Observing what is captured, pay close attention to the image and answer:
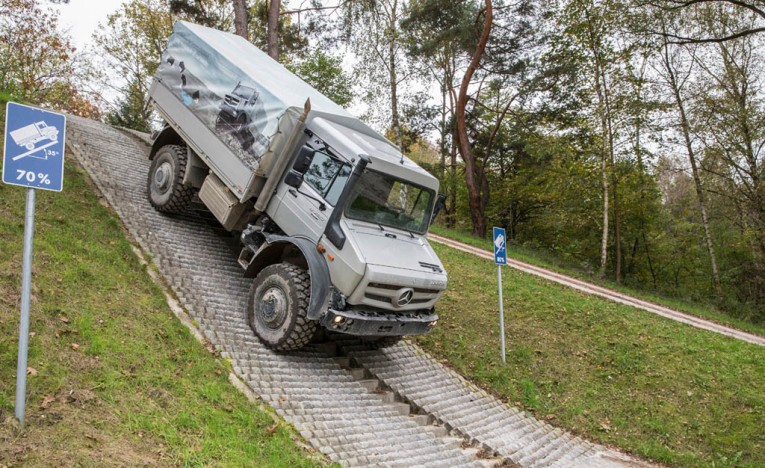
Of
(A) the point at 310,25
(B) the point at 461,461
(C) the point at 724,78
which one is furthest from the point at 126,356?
(C) the point at 724,78

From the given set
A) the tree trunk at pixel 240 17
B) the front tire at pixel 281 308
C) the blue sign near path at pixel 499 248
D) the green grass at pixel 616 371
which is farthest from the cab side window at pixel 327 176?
the tree trunk at pixel 240 17

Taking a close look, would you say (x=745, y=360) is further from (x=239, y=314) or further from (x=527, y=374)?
(x=239, y=314)

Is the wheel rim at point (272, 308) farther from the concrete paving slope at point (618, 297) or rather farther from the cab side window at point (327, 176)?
the concrete paving slope at point (618, 297)

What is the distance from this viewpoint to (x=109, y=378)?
491 cm

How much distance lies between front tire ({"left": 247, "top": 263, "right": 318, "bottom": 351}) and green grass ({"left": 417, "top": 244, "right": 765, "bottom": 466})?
3.71 meters

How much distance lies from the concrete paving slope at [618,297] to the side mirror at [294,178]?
1004 centimetres

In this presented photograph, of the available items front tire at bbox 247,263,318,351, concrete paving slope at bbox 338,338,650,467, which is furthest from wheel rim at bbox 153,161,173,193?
concrete paving slope at bbox 338,338,650,467

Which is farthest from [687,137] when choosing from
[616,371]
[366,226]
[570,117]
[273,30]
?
[366,226]

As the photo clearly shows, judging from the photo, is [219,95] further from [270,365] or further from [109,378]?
[109,378]

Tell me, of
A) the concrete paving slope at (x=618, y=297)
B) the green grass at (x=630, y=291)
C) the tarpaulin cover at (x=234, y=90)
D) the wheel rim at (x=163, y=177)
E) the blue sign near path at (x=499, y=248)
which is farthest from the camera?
the green grass at (x=630, y=291)

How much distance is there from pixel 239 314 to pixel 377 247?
8.13 feet

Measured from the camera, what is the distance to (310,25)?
18828mm

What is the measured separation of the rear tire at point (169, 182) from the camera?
29.4 ft

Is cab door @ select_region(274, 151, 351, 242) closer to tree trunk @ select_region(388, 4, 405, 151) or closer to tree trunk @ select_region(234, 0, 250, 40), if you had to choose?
tree trunk @ select_region(234, 0, 250, 40)
